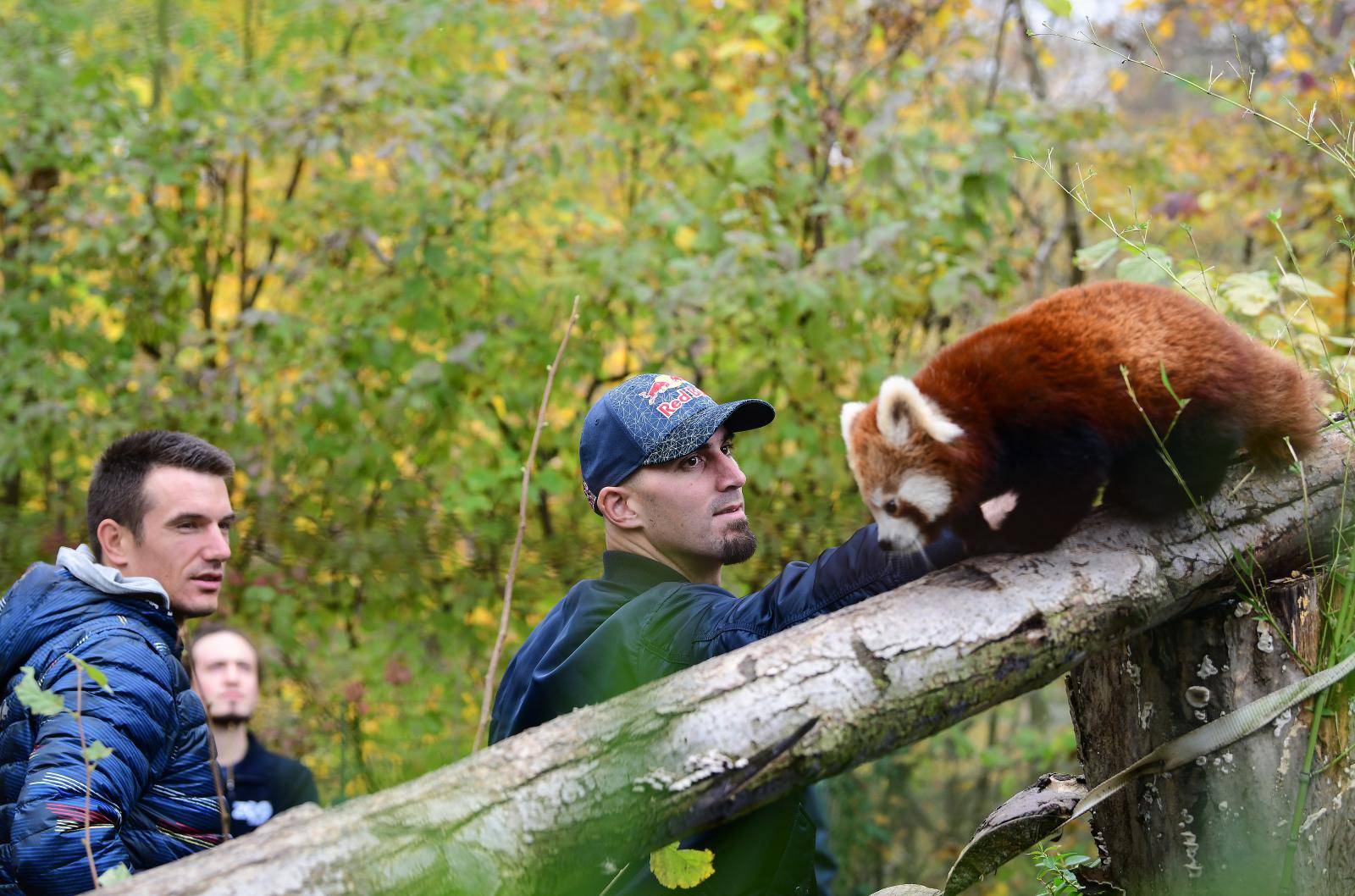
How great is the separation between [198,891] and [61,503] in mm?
4610

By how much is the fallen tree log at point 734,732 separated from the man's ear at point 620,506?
1.83ft

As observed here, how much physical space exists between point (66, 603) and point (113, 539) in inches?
12.5

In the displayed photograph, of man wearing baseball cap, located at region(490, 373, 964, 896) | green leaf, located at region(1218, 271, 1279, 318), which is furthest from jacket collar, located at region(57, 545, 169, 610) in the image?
green leaf, located at region(1218, 271, 1279, 318)

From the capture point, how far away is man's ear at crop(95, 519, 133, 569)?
2225 mm

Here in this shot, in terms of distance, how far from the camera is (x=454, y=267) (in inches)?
180

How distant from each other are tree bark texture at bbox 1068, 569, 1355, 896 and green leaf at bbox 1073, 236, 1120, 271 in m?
1.07

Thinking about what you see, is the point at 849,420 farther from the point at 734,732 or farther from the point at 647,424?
the point at 734,732

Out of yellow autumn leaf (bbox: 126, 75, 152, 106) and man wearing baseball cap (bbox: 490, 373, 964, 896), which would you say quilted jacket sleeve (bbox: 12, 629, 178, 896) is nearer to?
man wearing baseball cap (bbox: 490, 373, 964, 896)

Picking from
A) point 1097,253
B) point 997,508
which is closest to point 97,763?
point 997,508

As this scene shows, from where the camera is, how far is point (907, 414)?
1883 mm

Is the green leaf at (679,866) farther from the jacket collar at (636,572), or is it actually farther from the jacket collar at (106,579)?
the jacket collar at (106,579)

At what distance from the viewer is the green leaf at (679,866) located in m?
1.44

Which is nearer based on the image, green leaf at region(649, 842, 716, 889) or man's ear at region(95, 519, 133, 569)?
green leaf at region(649, 842, 716, 889)

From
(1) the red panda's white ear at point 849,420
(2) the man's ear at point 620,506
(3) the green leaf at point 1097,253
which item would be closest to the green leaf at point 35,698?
(2) the man's ear at point 620,506
